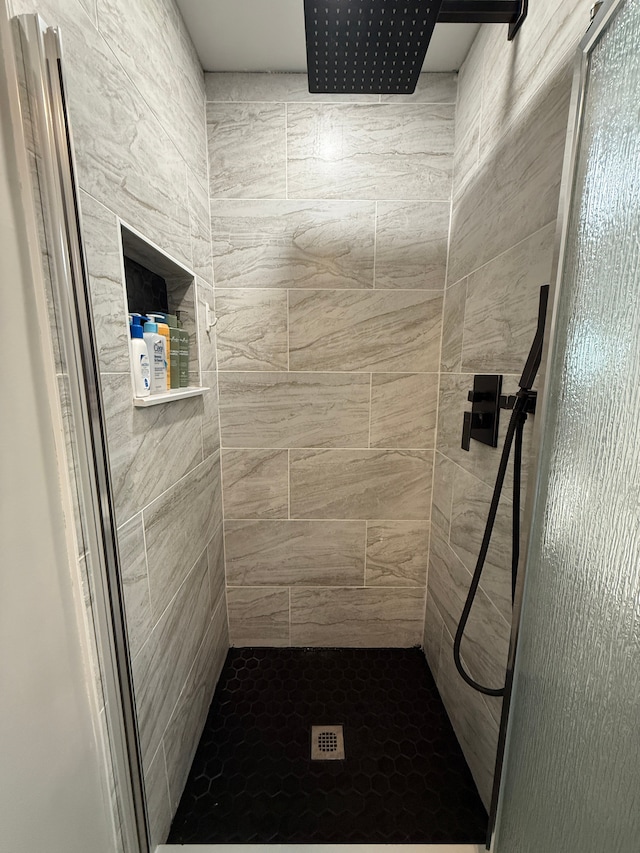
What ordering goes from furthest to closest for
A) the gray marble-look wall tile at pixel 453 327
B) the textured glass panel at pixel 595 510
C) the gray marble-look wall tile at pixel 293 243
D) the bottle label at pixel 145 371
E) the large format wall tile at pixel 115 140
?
the gray marble-look wall tile at pixel 293 243
the gray marble-look wall tile at pixel 453 327
the bottle label at pixel 145 371
the large format wall tile at pixel 115 140
the textured glass panel at pixel 595 510

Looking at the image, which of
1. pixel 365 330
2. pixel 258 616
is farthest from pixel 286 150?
pixel 258 616

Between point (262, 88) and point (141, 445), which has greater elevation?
point (262, 88)

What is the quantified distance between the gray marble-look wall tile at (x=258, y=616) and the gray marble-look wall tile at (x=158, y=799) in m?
0.63

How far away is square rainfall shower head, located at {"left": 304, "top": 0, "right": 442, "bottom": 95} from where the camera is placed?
2.47 ft

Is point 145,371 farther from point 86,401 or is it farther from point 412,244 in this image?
point 412,244

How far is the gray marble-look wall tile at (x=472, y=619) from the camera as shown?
88cm

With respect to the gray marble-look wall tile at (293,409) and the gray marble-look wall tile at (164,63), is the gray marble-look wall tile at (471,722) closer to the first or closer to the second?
the gray marble-look wall tile at (293,409)

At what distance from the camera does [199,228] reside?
116 centimetres

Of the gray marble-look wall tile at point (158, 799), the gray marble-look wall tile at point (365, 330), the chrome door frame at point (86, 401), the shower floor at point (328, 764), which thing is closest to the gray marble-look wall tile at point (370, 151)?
the gray marble-look wall tile at point (365, 330)

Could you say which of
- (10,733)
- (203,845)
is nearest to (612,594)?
(10,733)

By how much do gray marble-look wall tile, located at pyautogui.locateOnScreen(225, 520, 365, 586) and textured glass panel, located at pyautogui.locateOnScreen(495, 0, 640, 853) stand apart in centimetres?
88

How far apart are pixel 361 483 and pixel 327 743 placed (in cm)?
90

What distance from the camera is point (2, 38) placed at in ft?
1.34

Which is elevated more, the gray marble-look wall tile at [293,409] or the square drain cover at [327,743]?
the gray marble-look wall tile at [293,409]
